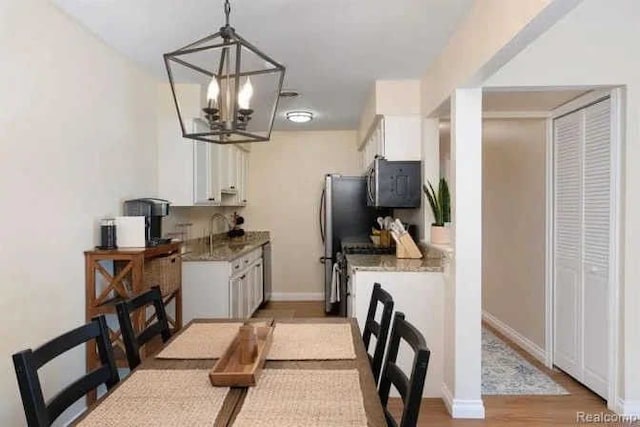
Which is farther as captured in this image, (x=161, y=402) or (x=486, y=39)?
(x=486, y=39)

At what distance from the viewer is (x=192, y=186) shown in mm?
3855

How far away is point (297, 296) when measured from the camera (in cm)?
631

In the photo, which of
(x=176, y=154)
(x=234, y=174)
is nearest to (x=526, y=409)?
(x=176, y=154)

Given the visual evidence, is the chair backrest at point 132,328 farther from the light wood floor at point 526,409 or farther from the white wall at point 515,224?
the white wall at point 515,224

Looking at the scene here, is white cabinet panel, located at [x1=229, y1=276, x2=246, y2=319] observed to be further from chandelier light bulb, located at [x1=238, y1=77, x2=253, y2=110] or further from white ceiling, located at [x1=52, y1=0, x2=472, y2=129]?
chandelier light bulb, located at [x1=238, y1=77, x2=253, y2=110]

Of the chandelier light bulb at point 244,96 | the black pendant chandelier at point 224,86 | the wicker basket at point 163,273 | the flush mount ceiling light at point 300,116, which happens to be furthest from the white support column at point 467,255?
the flush mount ceiling light at point 300,116

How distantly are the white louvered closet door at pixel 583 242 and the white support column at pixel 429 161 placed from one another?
940 millimetres

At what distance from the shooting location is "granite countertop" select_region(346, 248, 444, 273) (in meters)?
3.04

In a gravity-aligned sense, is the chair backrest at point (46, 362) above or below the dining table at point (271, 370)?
above

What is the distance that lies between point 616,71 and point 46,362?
3.27 meters

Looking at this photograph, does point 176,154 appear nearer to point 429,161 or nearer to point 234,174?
point 234,174

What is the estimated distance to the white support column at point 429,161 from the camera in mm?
3607

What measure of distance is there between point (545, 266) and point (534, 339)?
68 cm

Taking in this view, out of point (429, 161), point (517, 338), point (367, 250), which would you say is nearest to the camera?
point (429, 161)
